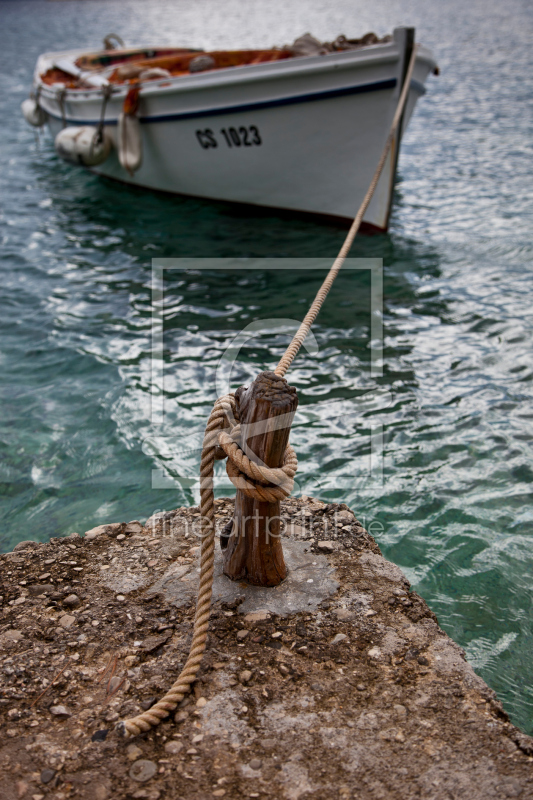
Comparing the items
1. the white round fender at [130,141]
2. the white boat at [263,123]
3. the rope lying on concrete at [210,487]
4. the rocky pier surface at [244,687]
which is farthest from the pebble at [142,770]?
the white round fender at [130,141]

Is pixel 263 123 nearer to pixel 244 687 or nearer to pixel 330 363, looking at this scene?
pixel 330 363

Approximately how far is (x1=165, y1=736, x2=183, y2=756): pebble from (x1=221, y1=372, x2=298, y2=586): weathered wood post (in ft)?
2.19

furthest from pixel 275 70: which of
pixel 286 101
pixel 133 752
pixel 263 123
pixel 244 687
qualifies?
pixel 133 752

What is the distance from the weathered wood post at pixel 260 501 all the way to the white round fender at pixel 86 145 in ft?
25.3

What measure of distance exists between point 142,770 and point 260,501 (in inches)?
34.3

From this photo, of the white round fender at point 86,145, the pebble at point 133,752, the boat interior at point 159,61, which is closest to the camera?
the pebble at point 133,752

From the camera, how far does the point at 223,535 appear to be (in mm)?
2342

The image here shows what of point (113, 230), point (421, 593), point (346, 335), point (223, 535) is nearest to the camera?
point (223, 535)

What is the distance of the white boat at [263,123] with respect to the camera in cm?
657

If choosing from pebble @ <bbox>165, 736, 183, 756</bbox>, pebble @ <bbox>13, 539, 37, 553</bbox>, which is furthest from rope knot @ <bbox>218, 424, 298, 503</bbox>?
pebble @ <bbox>13, 539, 37, 553</bbox>

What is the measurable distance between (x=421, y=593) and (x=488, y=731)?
1.17 m

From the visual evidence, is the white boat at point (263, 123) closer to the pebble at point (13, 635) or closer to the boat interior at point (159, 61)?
the boat interior at point (159, 61)

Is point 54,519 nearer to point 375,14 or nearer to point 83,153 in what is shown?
point 83,153

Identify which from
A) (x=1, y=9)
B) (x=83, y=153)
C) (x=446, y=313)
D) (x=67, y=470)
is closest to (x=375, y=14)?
(x=1, y=9)
